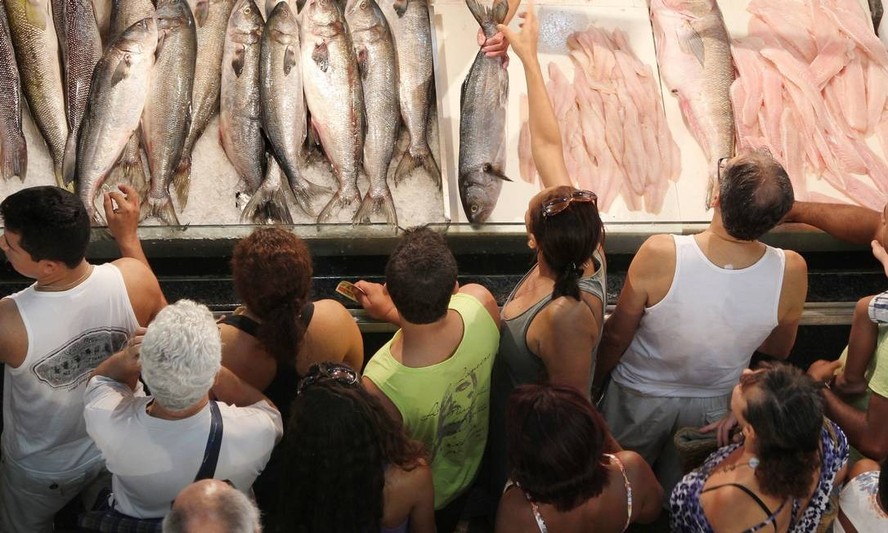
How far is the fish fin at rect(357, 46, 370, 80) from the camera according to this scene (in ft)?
12.7

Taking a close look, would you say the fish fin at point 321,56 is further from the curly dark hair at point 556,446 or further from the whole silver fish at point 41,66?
the curly dark hair at point 556,446

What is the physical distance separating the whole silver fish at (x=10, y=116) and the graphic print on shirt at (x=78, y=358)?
1.33 meters

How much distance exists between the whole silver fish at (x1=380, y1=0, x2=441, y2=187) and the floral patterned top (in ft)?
5.96

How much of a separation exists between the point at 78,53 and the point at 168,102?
19.6 inches

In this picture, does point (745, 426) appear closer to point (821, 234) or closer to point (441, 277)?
point (441, 277)

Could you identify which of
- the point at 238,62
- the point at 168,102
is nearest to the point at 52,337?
the point at 168,102

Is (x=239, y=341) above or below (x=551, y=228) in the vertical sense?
below

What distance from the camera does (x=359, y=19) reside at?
12.9ft

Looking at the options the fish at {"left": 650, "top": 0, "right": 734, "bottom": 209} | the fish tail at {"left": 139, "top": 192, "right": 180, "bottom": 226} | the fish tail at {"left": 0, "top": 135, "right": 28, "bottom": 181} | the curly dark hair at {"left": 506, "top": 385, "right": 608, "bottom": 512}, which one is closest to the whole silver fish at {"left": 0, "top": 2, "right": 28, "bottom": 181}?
the fish tail at {"left": 0, "top": 135, "right": 28, "bottom": 181}

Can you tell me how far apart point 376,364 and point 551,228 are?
2.23ft

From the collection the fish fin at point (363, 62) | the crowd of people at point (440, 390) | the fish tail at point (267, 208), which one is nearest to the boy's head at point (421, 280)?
the crowd of people at point (440, 390)

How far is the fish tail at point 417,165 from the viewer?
3760 millimetres

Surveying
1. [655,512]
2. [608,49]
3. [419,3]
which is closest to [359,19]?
[419,3]

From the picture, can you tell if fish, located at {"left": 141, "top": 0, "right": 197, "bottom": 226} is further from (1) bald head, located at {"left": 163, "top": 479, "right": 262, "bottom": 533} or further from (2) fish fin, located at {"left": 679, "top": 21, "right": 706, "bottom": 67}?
(2) fish fin, located at {"left": 679, "top": 21, "right": 706, "bottom": 67}
